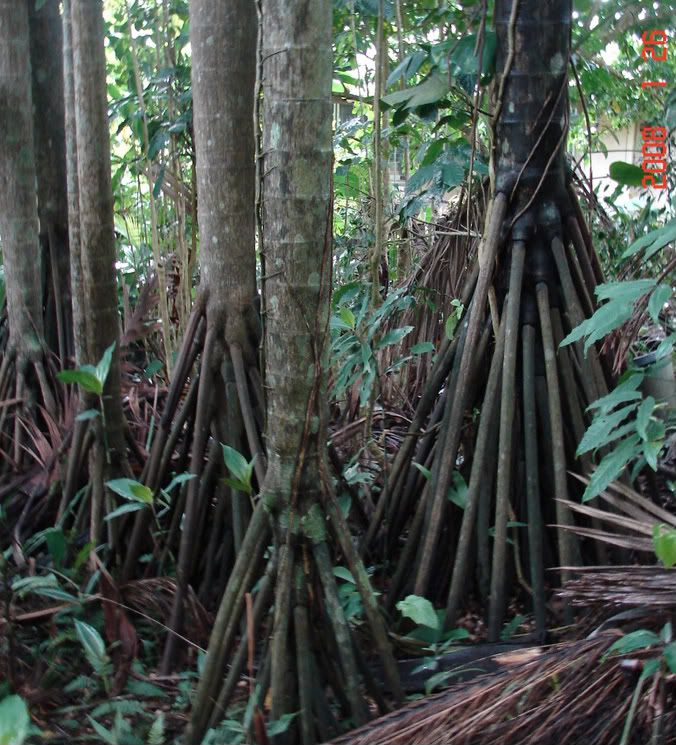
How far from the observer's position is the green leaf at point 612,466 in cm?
225

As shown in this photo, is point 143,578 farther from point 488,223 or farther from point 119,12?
point 119,12

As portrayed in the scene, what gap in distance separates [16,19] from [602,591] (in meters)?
3.94

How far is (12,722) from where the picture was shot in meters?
1.94

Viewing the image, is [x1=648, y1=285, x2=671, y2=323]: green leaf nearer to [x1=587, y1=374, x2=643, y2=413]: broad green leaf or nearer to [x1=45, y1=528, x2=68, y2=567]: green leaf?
[x1=587, y1=374, x2=643, y2=413]: broad green leaf

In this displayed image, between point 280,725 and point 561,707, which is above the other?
point 561,707

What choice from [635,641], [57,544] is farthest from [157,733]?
[635,641]

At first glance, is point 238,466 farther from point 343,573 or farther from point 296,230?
point 296,230

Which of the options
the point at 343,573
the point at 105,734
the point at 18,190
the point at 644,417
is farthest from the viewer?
the point at 18,190

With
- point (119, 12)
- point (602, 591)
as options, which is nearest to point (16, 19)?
point (119, 12)

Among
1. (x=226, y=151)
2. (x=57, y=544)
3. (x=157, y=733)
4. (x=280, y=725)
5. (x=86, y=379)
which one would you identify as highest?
(x=226, y=151)

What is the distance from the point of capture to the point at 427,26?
481cm

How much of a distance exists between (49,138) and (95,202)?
5.16 feet

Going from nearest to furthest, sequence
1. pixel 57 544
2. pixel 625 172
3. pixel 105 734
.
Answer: pixel 105 734 → pixel 625 172 → pixel 57 544

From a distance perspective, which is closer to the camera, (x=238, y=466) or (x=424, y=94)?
(x=238, y=466)
